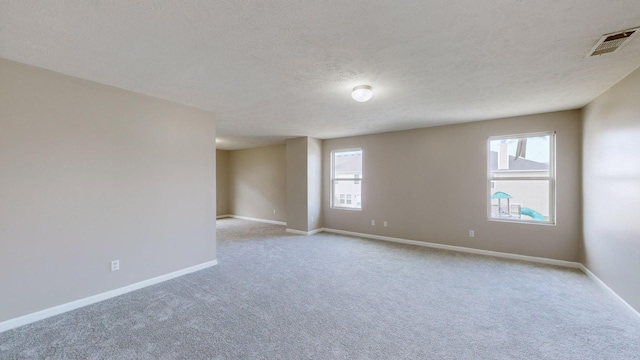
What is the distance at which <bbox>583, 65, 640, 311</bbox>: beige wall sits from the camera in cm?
251

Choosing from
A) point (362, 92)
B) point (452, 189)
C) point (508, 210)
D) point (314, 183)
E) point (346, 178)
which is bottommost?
point (508, 210)

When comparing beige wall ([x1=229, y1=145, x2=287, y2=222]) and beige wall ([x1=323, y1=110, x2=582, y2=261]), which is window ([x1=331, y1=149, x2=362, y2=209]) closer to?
beige wall ([x1=323, y1=110, x2=582, y2=261])

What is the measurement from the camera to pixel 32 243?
2.40 m

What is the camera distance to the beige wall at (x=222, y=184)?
8.55 meters

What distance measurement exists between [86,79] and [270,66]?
2.09 metres

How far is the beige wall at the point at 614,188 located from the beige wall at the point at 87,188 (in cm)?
512

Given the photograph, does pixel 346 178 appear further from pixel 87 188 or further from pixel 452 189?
pixel 87 188

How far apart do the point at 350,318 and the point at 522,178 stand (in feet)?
12.8

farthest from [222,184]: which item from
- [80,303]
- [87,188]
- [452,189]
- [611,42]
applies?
[611,42]

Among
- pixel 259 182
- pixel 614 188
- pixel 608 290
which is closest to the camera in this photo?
pixel 614 188

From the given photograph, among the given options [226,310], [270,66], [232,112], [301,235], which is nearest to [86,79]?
[232,112]

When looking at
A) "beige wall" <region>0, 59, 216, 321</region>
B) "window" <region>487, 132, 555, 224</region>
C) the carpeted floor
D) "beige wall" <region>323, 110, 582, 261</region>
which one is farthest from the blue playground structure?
"beige wall" <region>0, 59, 216, 321</region>

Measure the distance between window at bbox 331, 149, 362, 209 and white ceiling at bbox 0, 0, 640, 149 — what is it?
111 inches

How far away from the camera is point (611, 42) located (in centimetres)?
198
